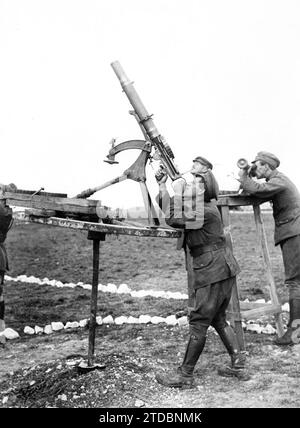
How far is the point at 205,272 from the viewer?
241 inches

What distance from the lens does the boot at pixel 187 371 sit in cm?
600

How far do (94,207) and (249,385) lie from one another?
266 centimetres

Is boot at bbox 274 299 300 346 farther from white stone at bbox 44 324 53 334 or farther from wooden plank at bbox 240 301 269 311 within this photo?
white stone at bbox 44 324 53 334

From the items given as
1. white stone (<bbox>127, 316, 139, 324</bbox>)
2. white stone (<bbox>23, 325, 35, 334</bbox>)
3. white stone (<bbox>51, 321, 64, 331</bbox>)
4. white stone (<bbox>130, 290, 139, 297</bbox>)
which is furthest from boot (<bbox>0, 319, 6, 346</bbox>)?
white stone (<bbox>130, 290, 139, 297</bbox>)

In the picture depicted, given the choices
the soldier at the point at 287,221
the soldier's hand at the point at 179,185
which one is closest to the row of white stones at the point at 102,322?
the soldier at the point at 287,221

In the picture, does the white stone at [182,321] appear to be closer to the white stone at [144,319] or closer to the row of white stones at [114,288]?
the white stone at [144,319]

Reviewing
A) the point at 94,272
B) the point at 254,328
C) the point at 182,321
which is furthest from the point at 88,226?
the point at 254,328

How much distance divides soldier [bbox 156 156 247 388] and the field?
0.26 m

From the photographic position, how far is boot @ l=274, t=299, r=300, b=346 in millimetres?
7387

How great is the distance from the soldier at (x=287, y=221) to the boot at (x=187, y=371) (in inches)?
73.9
